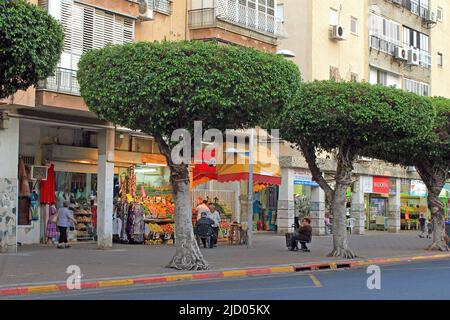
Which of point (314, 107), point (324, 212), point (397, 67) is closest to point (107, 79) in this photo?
point (314, 107)

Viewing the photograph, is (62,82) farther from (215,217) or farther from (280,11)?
(280,11)

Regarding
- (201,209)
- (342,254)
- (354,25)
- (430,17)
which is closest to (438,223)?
(342,254)

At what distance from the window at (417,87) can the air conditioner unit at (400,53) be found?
1807 millimetres

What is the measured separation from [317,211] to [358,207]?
4544 mm

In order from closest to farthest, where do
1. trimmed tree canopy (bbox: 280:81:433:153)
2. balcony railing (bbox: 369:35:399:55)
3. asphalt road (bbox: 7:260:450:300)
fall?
asphalt road (bbox: 7:260:450:300) < trimmed tree canopy (bbox: 280:81:433:153) < balcony railing (bbox: 369:35:399:55)

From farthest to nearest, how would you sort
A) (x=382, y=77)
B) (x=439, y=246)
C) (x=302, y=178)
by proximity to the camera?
(x=382, y=77) < (x=302, y=178) < (x=439, y=246)

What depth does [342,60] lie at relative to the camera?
1570 inches

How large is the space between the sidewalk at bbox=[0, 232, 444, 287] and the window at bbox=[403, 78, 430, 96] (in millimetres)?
18030

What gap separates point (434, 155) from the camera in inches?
1063

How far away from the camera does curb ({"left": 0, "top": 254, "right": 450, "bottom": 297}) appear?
548 inches

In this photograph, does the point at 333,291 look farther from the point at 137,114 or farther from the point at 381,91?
the point at 381,91

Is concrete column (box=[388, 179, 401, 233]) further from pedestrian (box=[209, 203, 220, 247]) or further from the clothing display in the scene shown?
the clothing display

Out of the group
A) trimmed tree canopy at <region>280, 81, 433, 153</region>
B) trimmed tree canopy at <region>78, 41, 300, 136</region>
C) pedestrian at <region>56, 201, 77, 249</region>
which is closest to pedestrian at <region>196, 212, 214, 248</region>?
pedestrian at <region>56, 201, 77, 249</region>

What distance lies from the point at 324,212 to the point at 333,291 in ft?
82.1
